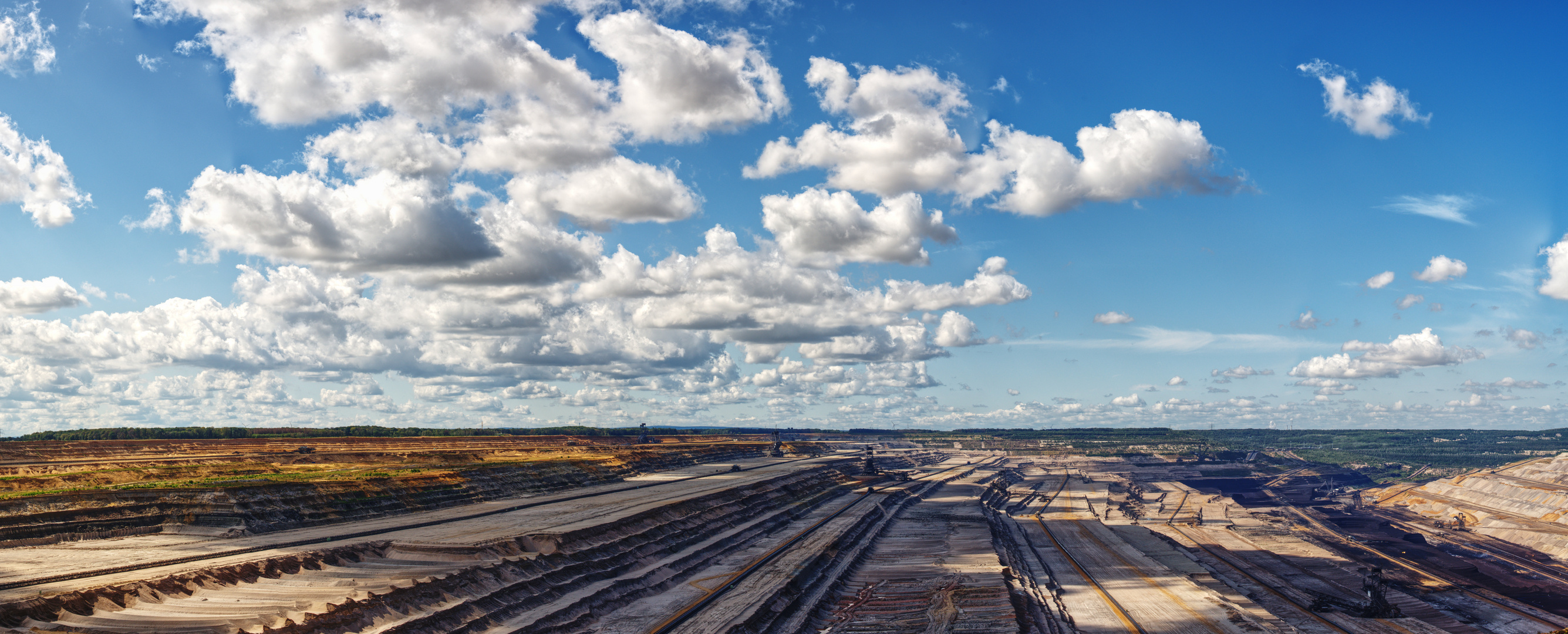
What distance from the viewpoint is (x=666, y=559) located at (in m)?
60.0

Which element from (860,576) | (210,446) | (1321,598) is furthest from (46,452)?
(1321,598)

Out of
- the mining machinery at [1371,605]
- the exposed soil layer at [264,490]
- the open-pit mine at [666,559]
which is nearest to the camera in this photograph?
the open-pit mine at [666,559]

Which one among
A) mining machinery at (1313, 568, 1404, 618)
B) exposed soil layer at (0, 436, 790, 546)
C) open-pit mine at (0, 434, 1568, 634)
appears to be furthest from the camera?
mining machinery at (1313, 568, 1404, 618)

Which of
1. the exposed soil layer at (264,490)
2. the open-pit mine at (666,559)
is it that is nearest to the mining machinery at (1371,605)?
the open-pit mine at (666,559)

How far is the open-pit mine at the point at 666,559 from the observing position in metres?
40.5

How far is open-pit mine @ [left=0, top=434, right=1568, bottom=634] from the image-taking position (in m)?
40.5

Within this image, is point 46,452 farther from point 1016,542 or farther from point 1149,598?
point 1149,598

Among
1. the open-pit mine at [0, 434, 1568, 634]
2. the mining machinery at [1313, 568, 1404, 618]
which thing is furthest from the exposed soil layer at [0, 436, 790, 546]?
the mining machinery at [1313, 568, 1404, 618]

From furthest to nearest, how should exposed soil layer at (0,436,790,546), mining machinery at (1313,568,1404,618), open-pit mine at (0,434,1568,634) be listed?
1. mining machinery at (1313,568,1404,618)
2. exposed soil layer at (0,436,790,546)
3. open-pit mine at (0,434,1568,634)

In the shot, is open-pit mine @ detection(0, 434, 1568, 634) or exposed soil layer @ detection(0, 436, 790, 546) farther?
exposed soil layer @ detection(0, 436, 790, 546)

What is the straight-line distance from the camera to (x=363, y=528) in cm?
6178

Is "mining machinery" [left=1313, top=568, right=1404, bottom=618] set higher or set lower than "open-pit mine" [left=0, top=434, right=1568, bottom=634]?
lower

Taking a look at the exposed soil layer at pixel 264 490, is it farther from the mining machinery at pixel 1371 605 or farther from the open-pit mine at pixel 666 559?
the mining machinery at pixel 1371 605

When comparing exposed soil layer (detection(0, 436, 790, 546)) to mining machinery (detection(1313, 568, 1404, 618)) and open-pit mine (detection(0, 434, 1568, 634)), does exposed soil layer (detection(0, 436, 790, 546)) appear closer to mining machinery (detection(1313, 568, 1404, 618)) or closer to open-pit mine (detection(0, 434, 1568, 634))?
open-pit mine (detection(0, 434, 1568, 634))
